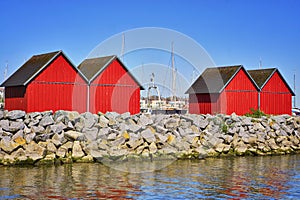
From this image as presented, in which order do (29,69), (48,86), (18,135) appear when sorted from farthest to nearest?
(29,69), (48,86), (18,135)

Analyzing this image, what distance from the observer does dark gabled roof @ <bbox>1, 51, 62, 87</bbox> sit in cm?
2841

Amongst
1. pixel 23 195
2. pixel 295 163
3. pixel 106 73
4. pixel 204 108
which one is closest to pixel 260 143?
pixel 295 163

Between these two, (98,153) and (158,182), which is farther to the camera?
(98,153)

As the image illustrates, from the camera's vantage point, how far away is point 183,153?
24.3 meters

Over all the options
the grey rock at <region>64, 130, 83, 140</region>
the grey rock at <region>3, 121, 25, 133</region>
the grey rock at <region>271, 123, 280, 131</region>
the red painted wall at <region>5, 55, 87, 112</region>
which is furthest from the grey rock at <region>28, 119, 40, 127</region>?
the grey rock at <region>271, 123, 280, 131</region>

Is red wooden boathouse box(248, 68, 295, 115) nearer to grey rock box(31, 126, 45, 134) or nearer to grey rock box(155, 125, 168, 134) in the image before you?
grey rock box(155, 125, 168, 134)

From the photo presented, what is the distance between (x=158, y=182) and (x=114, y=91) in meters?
14.7

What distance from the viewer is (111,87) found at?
103 feet

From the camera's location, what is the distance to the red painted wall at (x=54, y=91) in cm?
2827

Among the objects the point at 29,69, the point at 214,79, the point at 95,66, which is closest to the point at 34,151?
the point at 29,69

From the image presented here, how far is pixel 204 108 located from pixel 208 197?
21.4m

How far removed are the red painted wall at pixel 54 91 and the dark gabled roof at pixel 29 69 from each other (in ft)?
1.02

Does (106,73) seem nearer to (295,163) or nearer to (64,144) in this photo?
(64,144)

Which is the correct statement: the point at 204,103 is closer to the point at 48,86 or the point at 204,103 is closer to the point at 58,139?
the point at 48,86
